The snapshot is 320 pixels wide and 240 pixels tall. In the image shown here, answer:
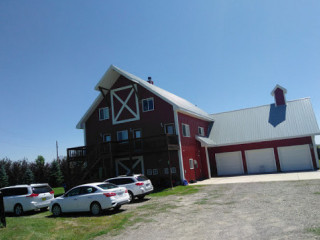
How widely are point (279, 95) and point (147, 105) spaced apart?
1696 centimetres

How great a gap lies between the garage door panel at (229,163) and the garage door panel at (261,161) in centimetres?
93

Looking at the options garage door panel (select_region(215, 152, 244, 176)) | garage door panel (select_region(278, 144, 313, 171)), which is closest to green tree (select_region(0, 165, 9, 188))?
garage door panel (select_region(215, 152, 244, 176))

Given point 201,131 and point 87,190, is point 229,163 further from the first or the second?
point 87,190

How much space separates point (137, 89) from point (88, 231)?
16.8 m

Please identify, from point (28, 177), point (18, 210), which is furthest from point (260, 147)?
point (28, 177)

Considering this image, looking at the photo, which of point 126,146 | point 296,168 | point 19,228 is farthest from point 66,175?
point 296,168

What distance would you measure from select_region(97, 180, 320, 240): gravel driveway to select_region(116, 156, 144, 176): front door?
10.7 meters

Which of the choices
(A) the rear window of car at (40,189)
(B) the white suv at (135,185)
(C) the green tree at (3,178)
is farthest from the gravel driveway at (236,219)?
(C) the green tree at (3,178)

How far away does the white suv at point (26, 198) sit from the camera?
49.3 ft

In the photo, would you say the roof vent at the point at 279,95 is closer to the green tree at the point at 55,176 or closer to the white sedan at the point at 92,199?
the white sedan at the point at 92,199

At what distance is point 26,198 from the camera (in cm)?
1505

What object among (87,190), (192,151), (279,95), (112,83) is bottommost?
(87,190)

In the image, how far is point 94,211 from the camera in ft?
42.2

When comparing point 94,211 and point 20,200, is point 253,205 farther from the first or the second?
point 20,200
